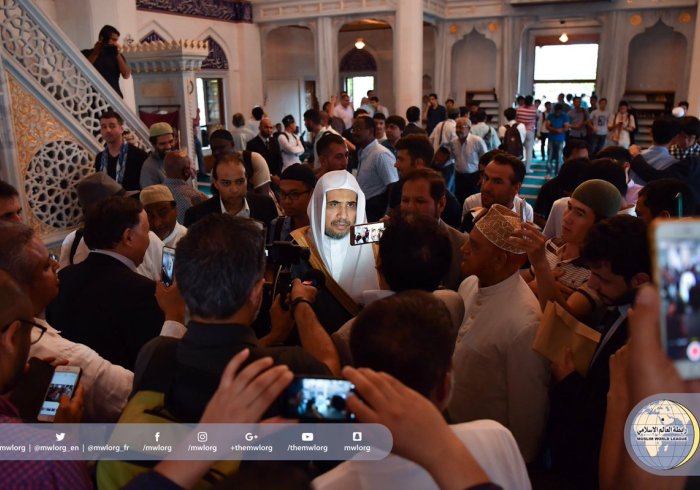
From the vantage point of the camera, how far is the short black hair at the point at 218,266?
3.60ft

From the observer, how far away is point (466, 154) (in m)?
6.01

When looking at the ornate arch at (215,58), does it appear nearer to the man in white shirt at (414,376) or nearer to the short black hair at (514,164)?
the short black hair at (514,164)

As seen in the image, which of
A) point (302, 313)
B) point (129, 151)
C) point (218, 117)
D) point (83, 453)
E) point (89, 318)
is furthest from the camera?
point (218, 117)

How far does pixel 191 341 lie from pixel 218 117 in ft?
38.5

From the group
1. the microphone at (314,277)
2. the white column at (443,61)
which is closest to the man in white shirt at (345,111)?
the white column at (443,61)

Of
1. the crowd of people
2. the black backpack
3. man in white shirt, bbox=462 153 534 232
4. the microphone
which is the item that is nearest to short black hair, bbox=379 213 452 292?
the crowd of people

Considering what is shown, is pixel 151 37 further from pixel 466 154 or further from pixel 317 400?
pixel 317 400

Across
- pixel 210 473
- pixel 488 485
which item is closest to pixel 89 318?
pixel 210 473

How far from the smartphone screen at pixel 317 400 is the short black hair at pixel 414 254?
0.72 meters

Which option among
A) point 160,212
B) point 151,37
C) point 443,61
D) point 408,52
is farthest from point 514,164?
point 443,61

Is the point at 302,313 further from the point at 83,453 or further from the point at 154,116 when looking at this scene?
the point at 154,116

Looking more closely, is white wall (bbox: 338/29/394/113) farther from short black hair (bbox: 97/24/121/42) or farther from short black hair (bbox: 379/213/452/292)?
short black hair (bbox: 379/213/452/292)

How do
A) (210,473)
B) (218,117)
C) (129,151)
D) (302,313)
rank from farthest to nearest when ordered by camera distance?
(218,117) < (129,151) < (302,313) < (210,473)

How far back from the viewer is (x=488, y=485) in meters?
0.80
